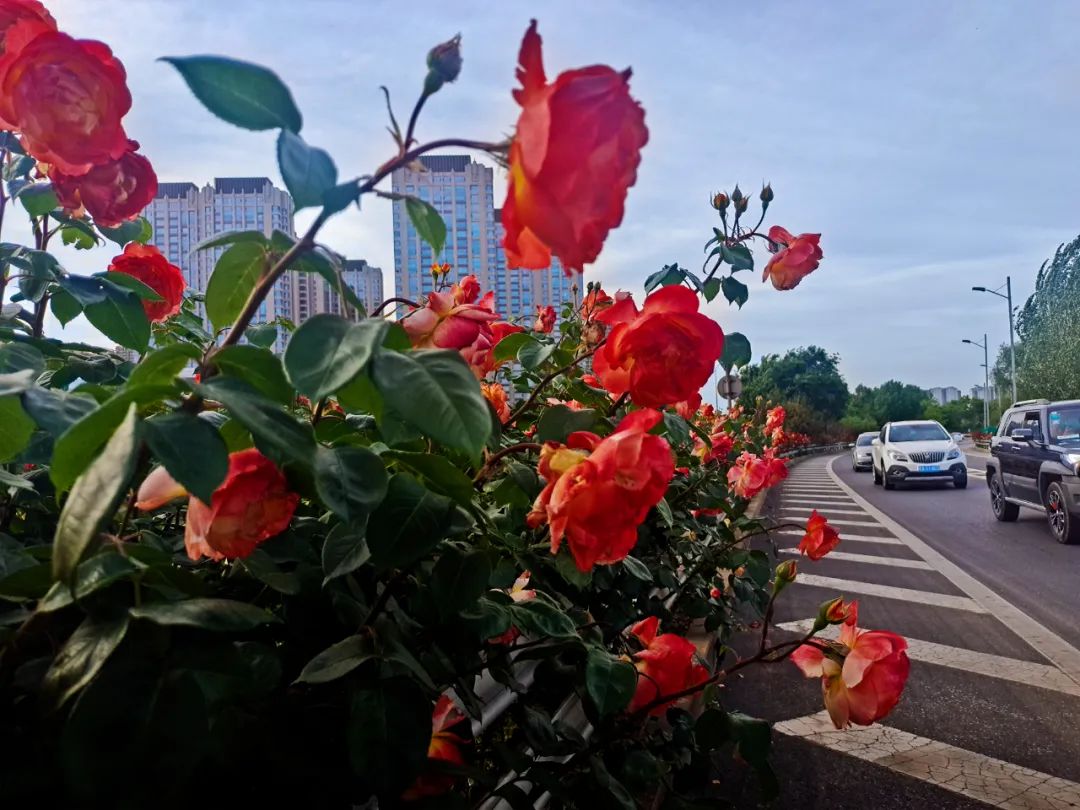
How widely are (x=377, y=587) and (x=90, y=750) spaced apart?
0.32m

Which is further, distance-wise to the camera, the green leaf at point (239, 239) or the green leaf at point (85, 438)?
the green leaf at point (239, 239)

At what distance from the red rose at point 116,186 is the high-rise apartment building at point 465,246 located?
0.27 metres

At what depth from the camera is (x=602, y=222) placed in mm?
449

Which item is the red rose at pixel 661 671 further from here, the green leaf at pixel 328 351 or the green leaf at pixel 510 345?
the green leaf at pixel 328 351

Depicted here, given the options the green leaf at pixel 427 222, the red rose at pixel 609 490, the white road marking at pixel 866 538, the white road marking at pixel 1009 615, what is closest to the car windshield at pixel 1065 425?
the white road marking at pixel 1009 615

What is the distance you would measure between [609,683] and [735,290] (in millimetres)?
719

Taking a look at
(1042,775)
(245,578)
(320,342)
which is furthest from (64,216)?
(1042,775)

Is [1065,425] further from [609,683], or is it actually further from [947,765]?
A: [609,683]

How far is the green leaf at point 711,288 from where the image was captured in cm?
133

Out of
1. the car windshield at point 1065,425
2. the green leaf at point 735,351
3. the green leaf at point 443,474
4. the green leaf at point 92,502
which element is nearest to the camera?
the green leaf at point 92,502

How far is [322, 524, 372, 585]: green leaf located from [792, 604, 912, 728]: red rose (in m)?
0.69

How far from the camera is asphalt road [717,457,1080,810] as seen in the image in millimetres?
2447

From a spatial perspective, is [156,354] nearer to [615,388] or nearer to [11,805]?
[11,805]

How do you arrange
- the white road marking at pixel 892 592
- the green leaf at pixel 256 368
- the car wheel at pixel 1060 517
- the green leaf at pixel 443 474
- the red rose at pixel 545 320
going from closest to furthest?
the green leaf at pixel 256 368 → the green leaf at pixel 443 474 → the red rose at pixel 545 320 → the white road marking at pixel 892 592 → the car wheel at pixel 1060 517
